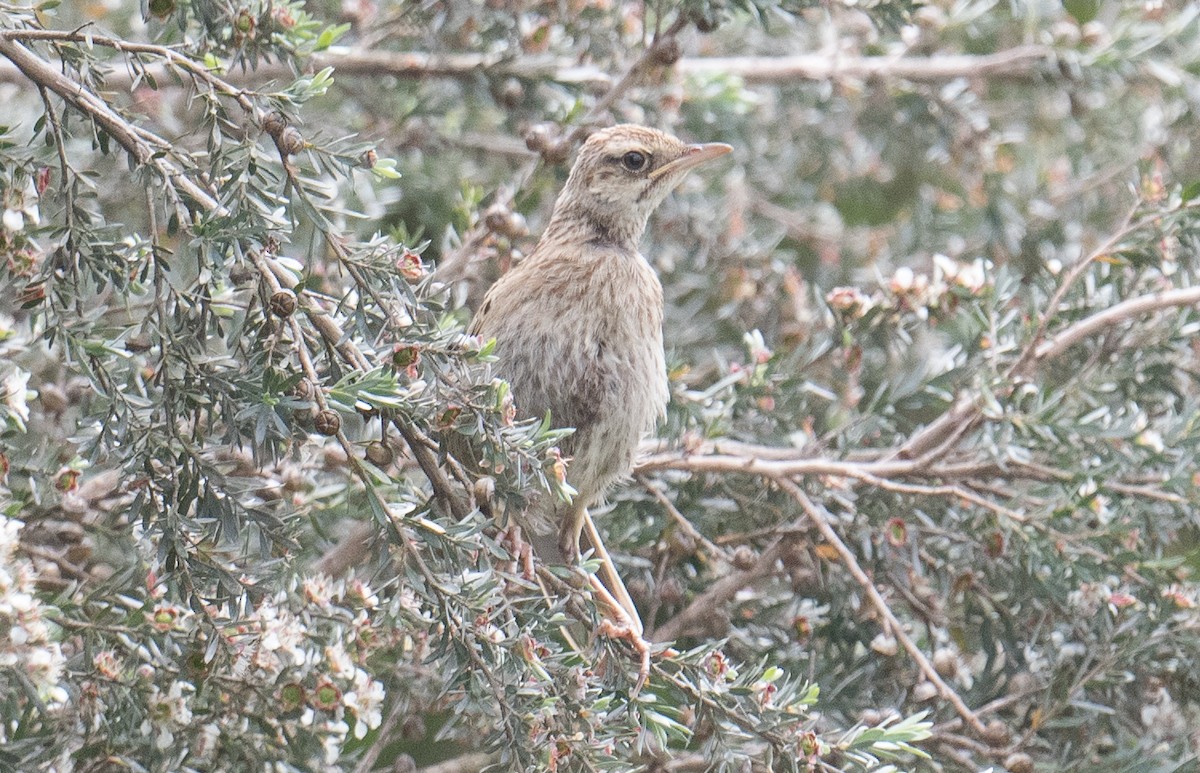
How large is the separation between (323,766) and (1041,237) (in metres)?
3.68

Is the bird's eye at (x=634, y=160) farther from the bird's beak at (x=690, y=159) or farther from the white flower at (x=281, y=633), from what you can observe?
the white flower at (x=281, y=633)

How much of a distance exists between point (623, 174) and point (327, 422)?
6.33ft

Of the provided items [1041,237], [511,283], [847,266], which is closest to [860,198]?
[847,266]

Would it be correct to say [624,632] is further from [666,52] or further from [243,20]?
[666,52]

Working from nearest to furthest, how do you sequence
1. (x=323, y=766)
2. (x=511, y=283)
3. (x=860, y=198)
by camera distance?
(x=323, y=766) < (x=511, y=283) < (x=860, y=198)

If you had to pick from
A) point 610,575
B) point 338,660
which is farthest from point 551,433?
point 610,575

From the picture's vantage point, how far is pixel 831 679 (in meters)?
3.63

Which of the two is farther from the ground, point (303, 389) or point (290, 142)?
point (290, 142)

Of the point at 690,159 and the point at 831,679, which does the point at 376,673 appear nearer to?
the point at 831,679

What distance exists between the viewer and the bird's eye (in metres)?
3.89

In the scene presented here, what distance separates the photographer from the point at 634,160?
390cm

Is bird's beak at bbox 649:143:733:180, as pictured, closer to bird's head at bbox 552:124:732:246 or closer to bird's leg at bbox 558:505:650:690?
bird's head at bbox 552:124:732:246

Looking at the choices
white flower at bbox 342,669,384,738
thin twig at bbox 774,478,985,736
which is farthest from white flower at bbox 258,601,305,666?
thin twig at bbox 774,478,985,736

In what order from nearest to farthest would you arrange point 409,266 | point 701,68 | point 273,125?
point 273,125 < point 409,266 < point 701,68
